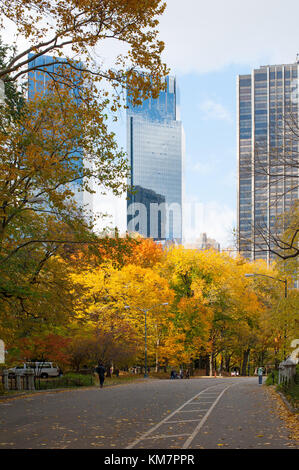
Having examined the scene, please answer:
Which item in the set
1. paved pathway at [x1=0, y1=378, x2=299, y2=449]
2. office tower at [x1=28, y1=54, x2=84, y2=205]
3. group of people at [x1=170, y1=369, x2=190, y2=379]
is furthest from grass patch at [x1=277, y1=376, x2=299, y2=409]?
group of people at [x1=170, y1=369, x2=190, y2=379]

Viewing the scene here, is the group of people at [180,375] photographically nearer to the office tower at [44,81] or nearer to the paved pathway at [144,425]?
the office tower at [44,81]

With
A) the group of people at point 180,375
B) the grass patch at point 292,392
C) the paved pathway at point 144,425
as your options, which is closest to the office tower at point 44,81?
the paved pathway at point 144,425

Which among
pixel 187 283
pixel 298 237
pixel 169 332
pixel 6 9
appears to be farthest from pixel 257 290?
pixel 6 9

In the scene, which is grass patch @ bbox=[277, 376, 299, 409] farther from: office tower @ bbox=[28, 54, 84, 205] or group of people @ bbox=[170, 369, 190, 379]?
group of people @ bbox=[170, 369, 190, 379]

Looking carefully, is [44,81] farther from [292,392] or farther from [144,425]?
[292,392]

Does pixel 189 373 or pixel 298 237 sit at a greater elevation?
pixel 298 237

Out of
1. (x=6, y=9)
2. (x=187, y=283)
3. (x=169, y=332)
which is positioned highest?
(x=6, y=9)

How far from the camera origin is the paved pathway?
11.8 meters

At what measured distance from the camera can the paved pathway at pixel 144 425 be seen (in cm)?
1176

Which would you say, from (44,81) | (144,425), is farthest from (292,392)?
(44,81)

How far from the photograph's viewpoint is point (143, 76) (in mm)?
15727
